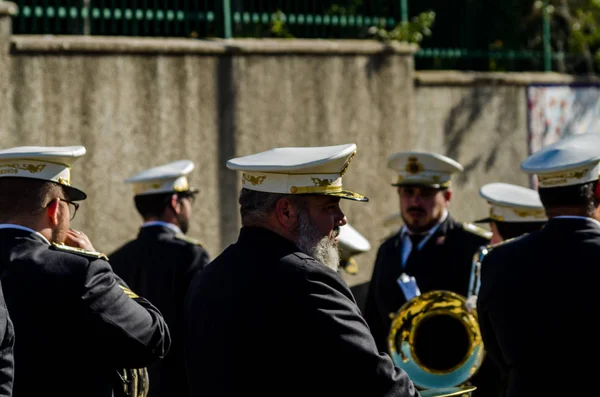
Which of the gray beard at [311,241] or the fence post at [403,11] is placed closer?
the gray beard at [311,241]

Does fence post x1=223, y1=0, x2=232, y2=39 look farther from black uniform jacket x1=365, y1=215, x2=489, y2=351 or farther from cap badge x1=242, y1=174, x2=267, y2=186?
cap badge x1=242, y1=174, x2=267, y2=186

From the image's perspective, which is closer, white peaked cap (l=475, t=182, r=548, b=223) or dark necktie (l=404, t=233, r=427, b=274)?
white peaked cap (l=475, t=182, r=548, b=223)

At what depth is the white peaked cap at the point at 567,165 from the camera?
4082 millimetres

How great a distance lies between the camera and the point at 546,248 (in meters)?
4.03

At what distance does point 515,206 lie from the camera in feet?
19.0

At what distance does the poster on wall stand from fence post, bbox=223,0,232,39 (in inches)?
129

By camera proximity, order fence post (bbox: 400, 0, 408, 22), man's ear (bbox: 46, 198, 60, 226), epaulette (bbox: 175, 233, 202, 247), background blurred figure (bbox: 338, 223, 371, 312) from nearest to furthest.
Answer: man's ear (bbox: 46, 198, 60, 226), epaulette (bbox: 175, 233, 202, 247), background blurred figure (bbox: 338, 223, 371, 312), fence post (bbox: 400, 0, 408, 22)

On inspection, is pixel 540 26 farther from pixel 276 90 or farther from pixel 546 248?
pixel 546 248

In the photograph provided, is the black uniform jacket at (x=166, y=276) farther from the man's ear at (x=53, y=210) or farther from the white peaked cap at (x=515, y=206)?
the man's ear at (x=53, y=210)

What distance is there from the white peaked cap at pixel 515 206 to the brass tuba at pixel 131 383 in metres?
2.49

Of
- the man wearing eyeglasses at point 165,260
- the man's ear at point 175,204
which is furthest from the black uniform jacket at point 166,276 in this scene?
the man's ear at point 175,204

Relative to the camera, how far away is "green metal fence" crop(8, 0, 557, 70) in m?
7.59

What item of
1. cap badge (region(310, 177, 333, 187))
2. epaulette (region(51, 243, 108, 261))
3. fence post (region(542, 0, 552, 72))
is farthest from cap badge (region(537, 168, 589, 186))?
fence post (region(542, 0, 552, 72))

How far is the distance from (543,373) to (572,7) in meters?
7.47
